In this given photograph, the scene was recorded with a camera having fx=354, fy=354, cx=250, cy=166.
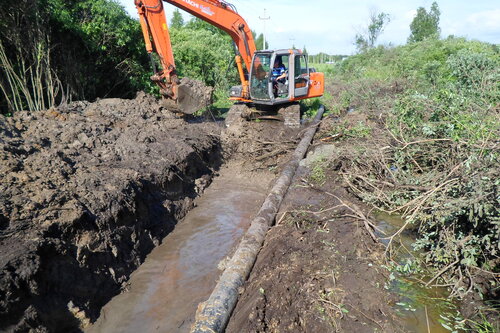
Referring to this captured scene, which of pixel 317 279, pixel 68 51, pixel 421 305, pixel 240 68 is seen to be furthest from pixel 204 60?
pixel 421 305

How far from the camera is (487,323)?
358cm

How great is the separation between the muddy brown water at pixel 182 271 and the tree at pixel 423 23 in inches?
1672

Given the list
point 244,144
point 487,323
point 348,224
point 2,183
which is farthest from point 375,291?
point 244,144

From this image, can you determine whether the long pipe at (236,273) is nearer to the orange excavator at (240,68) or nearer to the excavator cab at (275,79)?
the orange excavator at (240,68)

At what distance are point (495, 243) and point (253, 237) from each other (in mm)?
2973

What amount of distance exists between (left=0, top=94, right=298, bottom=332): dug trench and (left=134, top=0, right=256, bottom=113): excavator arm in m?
1.06

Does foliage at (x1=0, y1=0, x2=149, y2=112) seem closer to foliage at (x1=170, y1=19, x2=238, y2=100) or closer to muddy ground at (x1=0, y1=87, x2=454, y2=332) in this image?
muddy ground at (x1=0, y1=87, x2=454, y2=332)

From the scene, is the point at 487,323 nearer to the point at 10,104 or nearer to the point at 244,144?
the point at 244,144

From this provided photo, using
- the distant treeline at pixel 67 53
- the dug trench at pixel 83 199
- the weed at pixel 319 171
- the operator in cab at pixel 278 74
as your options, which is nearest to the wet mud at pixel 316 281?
the weed at pixel 319 171

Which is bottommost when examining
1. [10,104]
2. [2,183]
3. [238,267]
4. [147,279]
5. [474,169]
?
[147,279]

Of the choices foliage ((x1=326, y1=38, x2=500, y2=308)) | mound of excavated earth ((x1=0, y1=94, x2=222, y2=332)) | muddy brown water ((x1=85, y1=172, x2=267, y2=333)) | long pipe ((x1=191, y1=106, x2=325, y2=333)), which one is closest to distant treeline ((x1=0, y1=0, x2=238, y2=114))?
mound of excavated earth ((x1=0, y1=94, x2=222, y2=332))

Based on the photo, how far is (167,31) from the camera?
9094 mm

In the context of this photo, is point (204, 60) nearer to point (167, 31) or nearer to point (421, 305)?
point (167, 31)

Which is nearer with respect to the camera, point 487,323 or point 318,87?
point 487,323
